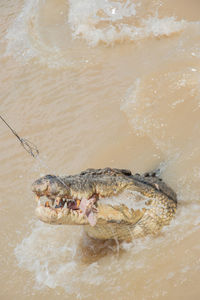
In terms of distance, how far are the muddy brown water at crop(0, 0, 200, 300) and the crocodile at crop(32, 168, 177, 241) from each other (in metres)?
0.19

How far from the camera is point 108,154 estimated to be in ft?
15.6

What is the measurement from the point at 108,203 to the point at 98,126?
7.51 ft

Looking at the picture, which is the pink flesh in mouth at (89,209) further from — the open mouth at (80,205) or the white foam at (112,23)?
the white foam at (112,23)

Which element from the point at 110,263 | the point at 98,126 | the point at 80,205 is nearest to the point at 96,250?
the point at 110,263

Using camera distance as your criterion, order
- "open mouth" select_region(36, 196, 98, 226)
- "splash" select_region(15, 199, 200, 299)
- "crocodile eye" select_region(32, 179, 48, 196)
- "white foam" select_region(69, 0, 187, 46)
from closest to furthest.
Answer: "crocodile eye" select_region(32, 179, 48, 196), "open mouth" select_region(36, 196, 98, 226), "splash" select_region(15, 199, 200, 299), "white foam" select_region(69, 0, 187, 46)

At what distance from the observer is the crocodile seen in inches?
110

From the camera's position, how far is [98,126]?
17.2ft

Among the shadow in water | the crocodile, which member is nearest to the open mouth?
the crocodile

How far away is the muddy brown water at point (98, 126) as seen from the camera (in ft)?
11.1

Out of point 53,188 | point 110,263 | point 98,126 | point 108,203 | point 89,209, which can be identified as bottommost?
point 98,126

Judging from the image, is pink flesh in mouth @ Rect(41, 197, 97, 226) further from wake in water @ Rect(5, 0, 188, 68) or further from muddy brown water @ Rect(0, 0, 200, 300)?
wake in water @ Rect(5, 0, 188, 68)

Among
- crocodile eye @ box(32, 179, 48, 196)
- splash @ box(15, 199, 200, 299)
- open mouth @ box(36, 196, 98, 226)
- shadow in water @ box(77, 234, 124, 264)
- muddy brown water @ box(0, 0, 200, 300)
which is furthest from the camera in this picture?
shadow in water @ box(77, 234, 124, 264)

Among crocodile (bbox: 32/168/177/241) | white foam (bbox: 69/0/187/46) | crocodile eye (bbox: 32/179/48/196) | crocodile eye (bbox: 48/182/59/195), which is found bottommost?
white foam (bbox: 69/0/187/46)

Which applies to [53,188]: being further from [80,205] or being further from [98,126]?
[98,126]
